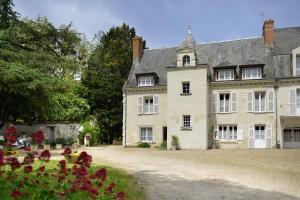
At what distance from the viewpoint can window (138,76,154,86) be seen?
30.8 metres

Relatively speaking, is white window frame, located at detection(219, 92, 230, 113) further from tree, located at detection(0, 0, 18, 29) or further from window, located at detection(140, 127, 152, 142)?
tree, located at detection(0, 0, 18, 29)

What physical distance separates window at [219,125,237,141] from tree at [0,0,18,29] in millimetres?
19354

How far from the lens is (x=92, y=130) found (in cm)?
3403

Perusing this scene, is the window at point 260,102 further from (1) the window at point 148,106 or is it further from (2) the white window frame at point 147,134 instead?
(2) the white window frame at point 147,134

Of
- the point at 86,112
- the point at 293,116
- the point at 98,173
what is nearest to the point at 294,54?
the point at 293,116

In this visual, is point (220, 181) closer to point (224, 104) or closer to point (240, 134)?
point (240, 134)

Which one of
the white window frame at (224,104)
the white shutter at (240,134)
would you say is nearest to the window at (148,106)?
the white window frame at (224,104)

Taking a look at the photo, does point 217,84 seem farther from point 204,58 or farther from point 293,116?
point 293,116

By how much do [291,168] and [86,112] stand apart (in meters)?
24.4

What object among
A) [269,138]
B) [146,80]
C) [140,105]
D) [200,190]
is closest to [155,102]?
[140,105]

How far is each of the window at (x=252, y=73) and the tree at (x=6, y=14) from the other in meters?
19.3

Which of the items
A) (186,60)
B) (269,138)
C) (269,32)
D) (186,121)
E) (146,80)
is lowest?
(269,138)

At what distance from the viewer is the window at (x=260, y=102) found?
27605mm

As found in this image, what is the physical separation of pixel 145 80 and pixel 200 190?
863 inches
